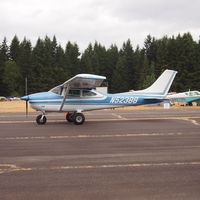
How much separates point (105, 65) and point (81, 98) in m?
75.7

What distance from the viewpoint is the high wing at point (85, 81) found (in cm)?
1286

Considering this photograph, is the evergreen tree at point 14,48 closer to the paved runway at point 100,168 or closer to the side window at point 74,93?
the side window at point 74,93

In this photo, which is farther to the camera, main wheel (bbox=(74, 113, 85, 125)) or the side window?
the side window

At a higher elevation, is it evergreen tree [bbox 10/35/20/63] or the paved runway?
evergreen tree [bbox 10/35/20/63]

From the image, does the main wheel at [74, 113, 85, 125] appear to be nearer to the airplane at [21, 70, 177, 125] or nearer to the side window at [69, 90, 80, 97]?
the airplane at [21, 70, 177, 125]

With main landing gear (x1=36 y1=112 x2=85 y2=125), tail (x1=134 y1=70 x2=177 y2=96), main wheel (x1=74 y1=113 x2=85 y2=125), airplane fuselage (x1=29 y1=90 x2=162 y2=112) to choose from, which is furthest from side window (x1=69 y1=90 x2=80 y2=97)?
tail (x1=134 y1=70 x2=177 y2=96)

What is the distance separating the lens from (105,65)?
294 ft

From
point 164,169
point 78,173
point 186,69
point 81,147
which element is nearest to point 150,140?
point 81,147

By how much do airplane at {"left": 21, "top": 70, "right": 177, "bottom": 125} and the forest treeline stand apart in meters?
40.9

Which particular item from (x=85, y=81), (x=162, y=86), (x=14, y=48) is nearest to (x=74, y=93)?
(x=85, y=81)

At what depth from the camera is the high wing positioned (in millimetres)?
12859

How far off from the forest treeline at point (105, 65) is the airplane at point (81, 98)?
40.9 metres

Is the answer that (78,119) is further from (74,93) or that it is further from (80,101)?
(74,93)

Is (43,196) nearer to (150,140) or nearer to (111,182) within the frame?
(111,182)
